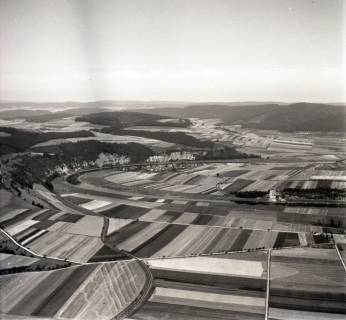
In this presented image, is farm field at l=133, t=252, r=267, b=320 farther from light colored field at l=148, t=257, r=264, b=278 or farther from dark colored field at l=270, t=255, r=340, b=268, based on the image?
dark colored field at l=270, t=255, r=340, b=268

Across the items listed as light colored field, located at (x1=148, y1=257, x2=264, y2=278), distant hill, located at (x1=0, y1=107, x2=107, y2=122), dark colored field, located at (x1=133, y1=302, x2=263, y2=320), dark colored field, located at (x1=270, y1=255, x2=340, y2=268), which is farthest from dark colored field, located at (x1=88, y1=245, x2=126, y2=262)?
Result: distant hill, located at (x1=0, y1=107, x2=107, y2=122)

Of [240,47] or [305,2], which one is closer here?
[305,2]

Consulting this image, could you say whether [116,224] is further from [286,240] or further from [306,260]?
[306,260]

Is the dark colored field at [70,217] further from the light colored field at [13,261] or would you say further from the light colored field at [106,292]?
the light colored field at [106,292]

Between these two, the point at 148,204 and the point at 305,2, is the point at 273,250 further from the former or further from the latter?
the point at 305,2

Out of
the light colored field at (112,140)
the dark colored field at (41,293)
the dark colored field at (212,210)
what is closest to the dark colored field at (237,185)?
the dark colored field at (212,210)

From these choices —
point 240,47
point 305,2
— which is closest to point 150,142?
point 240,47
